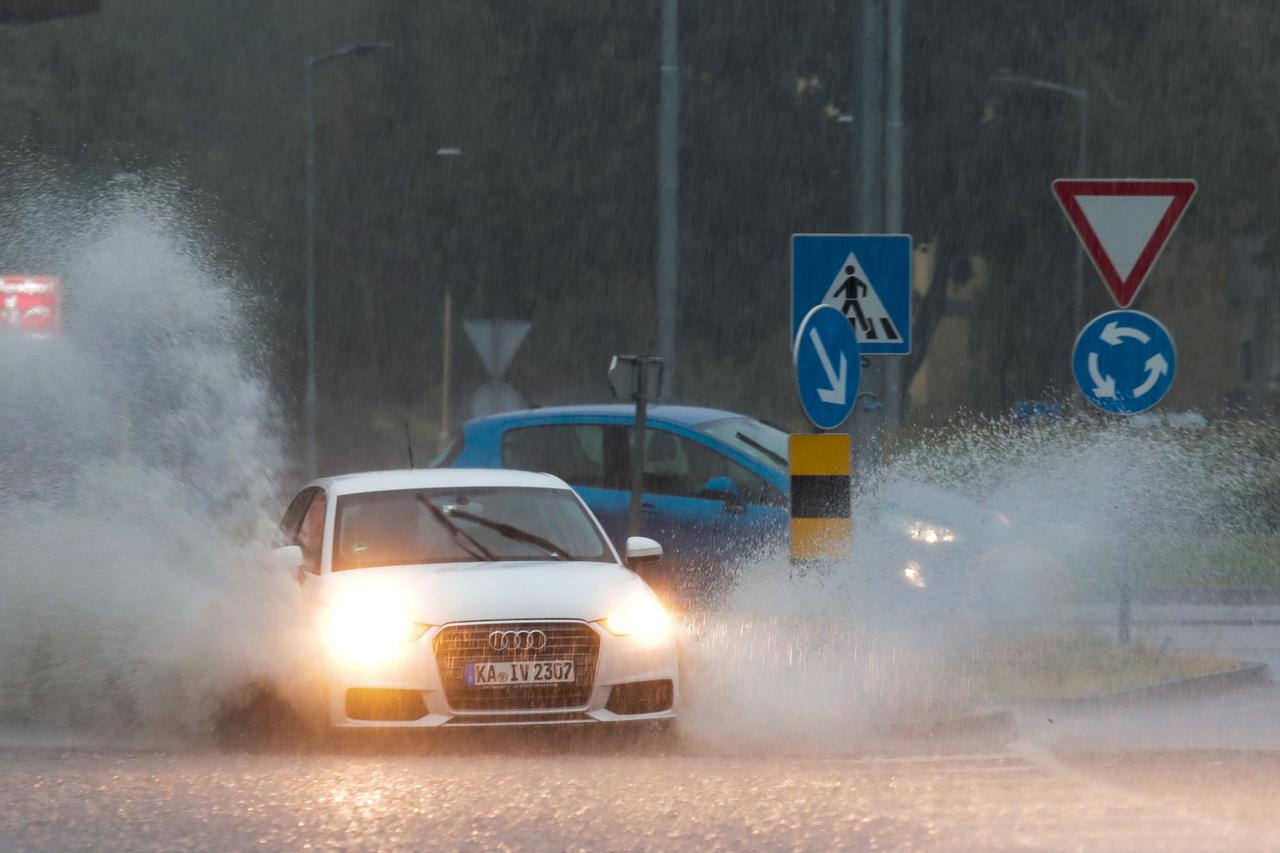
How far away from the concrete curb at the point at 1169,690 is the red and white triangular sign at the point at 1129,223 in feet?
7.44

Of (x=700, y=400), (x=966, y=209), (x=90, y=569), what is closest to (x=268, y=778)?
(x=90, y=569)

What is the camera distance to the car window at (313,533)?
12.1 metres

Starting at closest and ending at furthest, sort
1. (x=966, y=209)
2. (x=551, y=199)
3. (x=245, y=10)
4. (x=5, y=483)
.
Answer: (x=5, y=483)
(x=966, y=209)
(x=551, y=199)
(x=245, y=10)

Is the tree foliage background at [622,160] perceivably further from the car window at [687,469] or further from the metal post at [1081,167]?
the car window at [687,469]

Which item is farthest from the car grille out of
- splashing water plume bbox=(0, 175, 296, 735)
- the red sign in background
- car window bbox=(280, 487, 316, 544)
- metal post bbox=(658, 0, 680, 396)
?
metal post bbox=(658, 0, 680, 396)

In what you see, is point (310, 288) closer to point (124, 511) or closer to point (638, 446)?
point (638, 446)

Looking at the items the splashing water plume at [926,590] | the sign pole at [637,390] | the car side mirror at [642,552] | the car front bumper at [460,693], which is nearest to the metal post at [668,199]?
the splashing water plume at [926,590]

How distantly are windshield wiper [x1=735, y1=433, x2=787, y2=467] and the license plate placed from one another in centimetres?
709

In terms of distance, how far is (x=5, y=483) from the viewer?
1573 centimetres

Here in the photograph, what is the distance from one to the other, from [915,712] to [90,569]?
4913mm

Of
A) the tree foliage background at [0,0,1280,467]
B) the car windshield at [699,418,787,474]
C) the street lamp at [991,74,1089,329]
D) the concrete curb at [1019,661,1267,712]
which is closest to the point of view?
the concrete curb at [1019,661,1267,712]

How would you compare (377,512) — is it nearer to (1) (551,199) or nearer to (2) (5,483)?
(2) (5,483)

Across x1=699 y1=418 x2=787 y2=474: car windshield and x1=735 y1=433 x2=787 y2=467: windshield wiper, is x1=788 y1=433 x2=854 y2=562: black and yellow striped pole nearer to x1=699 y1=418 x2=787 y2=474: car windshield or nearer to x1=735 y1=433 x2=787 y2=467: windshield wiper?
x1=699 y1=418 x2=787 y2=474: car windshield

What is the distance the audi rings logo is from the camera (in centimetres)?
1060
